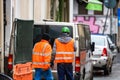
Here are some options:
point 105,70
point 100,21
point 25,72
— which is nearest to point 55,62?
point 25,72

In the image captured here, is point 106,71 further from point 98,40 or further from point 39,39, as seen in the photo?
point 39,39

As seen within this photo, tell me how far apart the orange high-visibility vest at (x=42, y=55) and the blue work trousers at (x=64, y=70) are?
68 centimetres

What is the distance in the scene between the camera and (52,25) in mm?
14328

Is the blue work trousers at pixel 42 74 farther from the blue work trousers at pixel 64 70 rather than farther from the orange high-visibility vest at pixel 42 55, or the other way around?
the blue work trousers at pixel 64 70

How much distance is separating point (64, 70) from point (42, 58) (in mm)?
854

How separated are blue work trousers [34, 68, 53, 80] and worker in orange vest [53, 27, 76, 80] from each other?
0.46 m

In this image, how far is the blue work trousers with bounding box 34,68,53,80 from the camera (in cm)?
1331

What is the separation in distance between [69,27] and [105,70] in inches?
309

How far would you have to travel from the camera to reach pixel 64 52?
1376 cm

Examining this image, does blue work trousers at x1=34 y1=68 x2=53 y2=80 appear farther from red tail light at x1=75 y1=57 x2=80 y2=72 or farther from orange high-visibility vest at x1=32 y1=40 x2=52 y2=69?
red tail light at x1=75 y1=57 x2=80 y2=72

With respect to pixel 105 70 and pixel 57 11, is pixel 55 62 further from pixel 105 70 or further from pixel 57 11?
pixel 57 11

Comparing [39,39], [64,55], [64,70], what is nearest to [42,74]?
[64,70]

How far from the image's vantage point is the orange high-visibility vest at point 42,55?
13.1 meters

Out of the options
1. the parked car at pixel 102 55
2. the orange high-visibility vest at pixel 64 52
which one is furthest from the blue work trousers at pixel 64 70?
the parked car at pixel 102 55
